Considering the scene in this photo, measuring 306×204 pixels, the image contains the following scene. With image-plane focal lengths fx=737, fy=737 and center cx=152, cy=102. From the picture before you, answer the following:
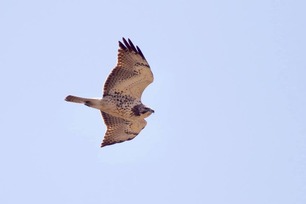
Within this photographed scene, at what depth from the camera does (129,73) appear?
17016mm

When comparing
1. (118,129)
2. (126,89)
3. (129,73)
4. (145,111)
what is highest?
(129,73)

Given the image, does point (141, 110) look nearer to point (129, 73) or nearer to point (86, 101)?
point (129, 73)

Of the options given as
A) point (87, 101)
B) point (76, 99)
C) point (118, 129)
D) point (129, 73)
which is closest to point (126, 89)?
point (129, 73)

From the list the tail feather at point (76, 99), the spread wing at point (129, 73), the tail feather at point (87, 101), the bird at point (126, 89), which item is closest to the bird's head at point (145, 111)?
the bird at point (126, 89)

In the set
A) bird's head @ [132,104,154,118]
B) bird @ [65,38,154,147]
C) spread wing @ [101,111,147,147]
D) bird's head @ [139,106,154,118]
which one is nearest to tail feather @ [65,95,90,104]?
bird @ [65,38,154,147]

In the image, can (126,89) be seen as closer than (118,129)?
Yes

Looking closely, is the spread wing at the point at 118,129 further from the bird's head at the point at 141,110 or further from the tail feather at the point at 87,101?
the tail feather at the point at 87,101

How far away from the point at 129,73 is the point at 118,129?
2068 millimetres

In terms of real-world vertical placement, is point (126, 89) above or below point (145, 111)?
above

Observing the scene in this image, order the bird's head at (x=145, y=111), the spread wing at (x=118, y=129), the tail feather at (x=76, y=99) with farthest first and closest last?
the spread wing at (x=118, y=129)
the bird's head at (x=145, y=111)
the tail feather at (x=76, y=99)

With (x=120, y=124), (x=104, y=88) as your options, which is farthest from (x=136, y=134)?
(x=104, y=88)

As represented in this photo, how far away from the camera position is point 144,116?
17.6 m

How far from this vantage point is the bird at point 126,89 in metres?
16.9

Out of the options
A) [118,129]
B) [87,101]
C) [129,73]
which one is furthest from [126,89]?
[118,129]
